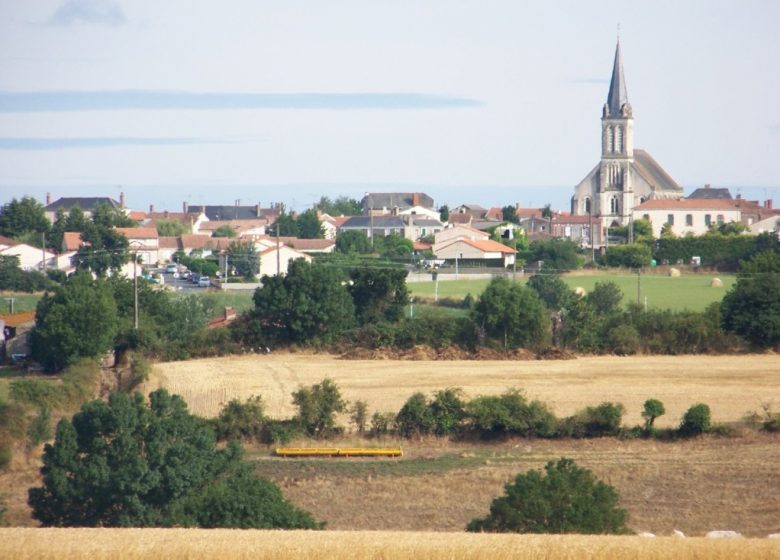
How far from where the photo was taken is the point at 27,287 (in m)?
56.1

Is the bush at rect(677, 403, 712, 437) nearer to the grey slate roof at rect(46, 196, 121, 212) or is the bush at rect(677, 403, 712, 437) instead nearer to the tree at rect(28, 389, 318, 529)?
the tree at rect(28, 389, 318, 529)

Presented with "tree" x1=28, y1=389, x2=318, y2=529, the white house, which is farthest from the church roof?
"tree" x1=28, y1=389, x2=318, y2=529

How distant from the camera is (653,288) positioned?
172 ft

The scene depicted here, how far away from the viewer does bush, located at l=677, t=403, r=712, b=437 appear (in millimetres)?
24547

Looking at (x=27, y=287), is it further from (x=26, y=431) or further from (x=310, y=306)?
(x=26, y=431)

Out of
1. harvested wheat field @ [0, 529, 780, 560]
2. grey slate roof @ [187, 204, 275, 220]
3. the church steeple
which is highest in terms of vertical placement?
the church steeple

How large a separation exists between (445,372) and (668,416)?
7860 mm

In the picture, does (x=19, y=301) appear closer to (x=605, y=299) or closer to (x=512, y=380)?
(x=605, y=299)

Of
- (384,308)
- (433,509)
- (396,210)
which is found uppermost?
(396,210)

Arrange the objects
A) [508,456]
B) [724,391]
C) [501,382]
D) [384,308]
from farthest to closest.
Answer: [384,308]
[501,382]
[724,391]
[508,456]

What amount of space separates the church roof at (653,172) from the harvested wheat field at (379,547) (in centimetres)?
9414

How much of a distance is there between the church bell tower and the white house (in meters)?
5.36

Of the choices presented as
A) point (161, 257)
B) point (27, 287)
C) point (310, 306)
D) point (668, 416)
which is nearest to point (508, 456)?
point (668, 416)

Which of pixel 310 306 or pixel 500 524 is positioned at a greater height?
pixel 310 306
